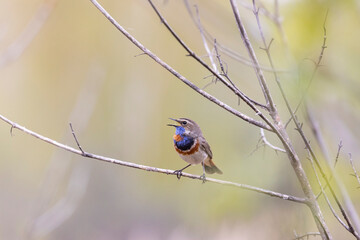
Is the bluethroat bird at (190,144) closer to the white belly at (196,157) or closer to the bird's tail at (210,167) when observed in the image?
the white belly at (196,157)

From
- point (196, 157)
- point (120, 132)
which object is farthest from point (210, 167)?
point (120, 132)

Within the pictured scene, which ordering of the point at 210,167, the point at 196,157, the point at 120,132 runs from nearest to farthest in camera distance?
1. the point at 196,157
2. the point at 210,167
3. the point at 120,132

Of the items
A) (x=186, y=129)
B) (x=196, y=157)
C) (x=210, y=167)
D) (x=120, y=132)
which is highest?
(x=120, y=132)

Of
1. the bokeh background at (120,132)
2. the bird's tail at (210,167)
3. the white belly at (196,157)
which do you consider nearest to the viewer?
the white belly at (196,157)

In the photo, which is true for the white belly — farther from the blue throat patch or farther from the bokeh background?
the bokeh background

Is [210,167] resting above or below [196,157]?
above

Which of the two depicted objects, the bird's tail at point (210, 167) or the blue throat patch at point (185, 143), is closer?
the blue throat patch at point (185, 143)

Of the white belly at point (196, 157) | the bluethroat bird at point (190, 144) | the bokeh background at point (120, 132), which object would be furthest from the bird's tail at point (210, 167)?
the bokeh background at point (120, 132)

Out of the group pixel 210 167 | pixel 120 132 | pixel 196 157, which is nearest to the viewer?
pixel 196 157

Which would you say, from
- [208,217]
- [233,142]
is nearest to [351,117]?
[208,217]

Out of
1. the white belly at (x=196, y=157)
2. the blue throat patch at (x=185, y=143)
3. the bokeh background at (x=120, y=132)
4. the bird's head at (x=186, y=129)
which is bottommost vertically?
the white belly at (x=196, y=157)

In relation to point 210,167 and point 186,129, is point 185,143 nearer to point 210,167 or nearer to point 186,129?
point 186,129

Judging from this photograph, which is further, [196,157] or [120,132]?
[120,132]

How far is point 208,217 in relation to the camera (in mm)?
5422
